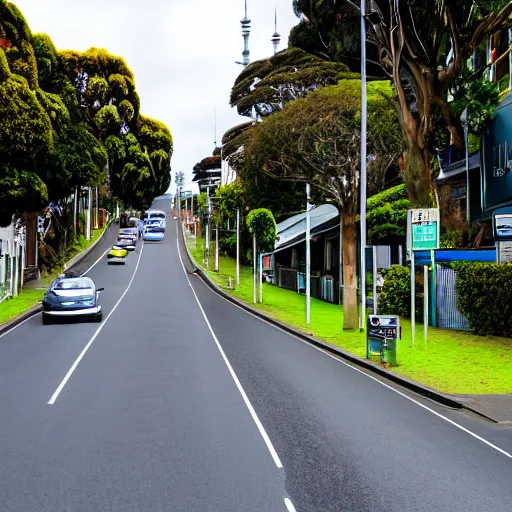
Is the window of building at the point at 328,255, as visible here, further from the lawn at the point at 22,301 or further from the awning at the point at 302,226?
the lawn at the point at 22,301

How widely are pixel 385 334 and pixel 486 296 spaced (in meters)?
4.79

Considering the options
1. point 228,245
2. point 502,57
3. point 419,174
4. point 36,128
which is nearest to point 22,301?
point 36,128

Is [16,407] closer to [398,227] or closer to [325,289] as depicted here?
[398,227]

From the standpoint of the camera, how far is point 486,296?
18438mm

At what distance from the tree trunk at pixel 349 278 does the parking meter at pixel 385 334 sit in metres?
6.43

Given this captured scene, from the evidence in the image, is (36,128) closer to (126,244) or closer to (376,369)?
(376,369)

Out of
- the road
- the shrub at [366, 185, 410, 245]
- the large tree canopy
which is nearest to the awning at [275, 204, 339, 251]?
the shrub at [366, 185, 410, 245]

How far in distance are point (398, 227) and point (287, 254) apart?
84.7 ft

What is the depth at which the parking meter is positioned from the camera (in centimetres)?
1495

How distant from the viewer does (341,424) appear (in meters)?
9.39

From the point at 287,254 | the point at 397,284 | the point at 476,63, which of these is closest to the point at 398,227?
the point at 397,284

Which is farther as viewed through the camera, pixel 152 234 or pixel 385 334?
pixel 152 234

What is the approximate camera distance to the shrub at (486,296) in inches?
695

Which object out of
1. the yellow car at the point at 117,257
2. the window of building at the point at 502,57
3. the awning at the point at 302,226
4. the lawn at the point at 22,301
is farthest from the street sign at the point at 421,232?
the yellow car at the point at 117,257
